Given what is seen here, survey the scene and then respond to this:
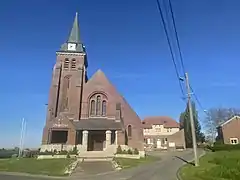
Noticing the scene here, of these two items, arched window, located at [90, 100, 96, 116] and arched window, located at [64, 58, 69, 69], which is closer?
arched window, located at [90, 100, 96, 116]

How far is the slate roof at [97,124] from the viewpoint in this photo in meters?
39.8

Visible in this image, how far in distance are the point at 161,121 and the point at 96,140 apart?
41756mm

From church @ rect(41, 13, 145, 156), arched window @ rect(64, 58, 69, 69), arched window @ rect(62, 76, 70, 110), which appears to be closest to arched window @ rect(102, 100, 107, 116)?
church @ rect(41, 13, 145, 156)

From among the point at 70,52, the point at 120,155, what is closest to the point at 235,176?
the point at 120,155

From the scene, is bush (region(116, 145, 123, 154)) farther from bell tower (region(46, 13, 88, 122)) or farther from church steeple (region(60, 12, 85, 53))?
church steeple (region(60, 12, 85, 53))

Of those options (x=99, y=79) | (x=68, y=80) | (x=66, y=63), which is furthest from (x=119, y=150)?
(x=66, y=63)

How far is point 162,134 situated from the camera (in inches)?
3034

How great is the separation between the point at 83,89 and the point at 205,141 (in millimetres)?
46623

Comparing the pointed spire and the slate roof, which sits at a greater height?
the pointed spire

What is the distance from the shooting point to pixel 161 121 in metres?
80.4

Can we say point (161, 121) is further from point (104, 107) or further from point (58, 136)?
point (58, 136)

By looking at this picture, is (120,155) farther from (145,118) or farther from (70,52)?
(145,118)

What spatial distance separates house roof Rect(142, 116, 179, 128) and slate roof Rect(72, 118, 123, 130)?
38572 millimetres

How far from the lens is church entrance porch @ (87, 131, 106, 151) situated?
137ft
